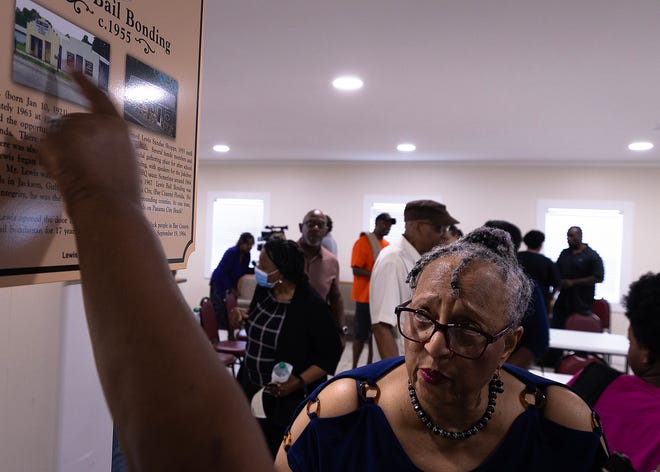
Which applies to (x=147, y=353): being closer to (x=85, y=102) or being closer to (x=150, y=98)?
(x=85, y=102)

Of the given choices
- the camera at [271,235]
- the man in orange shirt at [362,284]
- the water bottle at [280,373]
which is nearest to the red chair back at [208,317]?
the camera at [271,235]

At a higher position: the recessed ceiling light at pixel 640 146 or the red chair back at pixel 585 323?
the recessed ceiling light at pixel 640 146

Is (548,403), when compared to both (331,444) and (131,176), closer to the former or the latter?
(331,444)

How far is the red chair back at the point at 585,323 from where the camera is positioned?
4.81 metres

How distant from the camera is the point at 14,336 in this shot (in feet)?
2.95

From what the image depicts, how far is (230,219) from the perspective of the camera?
28.5 feet

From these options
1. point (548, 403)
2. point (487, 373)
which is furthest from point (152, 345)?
point (548, 403)

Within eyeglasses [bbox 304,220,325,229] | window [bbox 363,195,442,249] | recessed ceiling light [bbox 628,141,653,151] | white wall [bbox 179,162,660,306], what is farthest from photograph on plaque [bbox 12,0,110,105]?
white wall [bbox 179,162,660,306]

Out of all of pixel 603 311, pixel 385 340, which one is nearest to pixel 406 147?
pixel 603 311

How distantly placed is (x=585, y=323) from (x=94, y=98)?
5.37 m

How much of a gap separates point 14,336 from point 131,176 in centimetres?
70

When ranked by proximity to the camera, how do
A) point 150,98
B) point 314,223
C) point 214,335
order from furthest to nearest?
point 214,335, point 314,223, point 150,98

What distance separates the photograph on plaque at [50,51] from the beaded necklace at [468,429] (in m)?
0.90

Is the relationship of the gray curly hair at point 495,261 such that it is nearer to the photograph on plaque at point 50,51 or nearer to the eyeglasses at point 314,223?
the photograph on plaque at point 50,51
